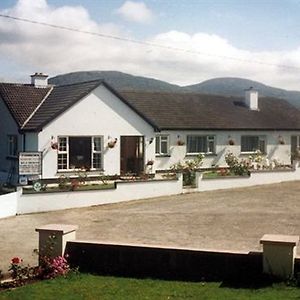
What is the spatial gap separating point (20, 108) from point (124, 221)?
11756mm

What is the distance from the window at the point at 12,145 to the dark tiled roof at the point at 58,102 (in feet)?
5.31

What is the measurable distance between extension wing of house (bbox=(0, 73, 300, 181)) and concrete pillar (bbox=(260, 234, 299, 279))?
1612 centimetres

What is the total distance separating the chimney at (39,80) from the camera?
29.6 metres

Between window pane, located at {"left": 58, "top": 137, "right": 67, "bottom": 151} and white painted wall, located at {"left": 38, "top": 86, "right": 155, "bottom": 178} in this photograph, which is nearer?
white painted wall, located at {"left": 38, "top": 86, "right": 155, "bottom": 178}

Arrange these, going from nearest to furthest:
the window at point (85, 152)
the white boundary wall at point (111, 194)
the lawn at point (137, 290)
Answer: the lawn at point (137, 290), the white boundary wall at point (111, 194), the window at point (85, 152)

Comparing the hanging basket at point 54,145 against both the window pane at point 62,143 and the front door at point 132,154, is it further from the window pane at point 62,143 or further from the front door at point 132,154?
the front door at point 132,154

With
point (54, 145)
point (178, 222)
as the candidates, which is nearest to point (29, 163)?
point (54, 145)

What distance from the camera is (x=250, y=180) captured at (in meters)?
27.0

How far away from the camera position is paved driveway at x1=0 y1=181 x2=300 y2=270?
13812mm

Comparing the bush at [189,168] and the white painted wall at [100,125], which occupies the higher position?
the white painted wall at [100,125]

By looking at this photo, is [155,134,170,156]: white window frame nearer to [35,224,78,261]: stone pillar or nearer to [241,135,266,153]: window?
[241,135,266,153]: window

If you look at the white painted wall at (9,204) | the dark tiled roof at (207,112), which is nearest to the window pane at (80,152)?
the dark tiled roof at (207,112)

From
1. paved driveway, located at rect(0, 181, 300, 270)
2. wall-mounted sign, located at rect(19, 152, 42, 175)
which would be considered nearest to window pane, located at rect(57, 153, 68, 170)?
wall-mounted sign, located at rect(19, 152, 42, 175)

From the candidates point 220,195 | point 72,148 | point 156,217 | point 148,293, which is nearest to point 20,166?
point 72,148
